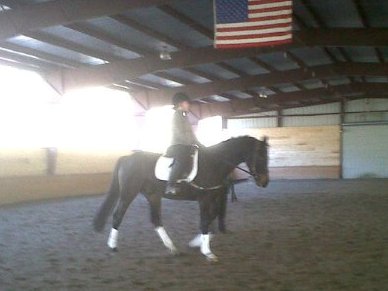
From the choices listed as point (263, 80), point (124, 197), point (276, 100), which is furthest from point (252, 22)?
point (276, 100)

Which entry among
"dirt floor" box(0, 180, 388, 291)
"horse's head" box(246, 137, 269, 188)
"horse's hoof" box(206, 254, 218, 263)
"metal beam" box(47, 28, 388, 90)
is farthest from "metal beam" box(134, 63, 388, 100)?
"horse's hoof" box(206, 254, 218, 263)

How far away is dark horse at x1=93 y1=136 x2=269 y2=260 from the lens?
6.52 meters

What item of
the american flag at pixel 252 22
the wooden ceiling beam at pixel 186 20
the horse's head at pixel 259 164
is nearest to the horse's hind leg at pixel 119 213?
the horse's head at pixel 259 164

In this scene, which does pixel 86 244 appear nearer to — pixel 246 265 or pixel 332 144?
pixel 246 265

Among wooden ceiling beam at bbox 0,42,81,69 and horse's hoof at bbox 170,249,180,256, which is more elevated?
wooden ceiling beam at bbox 0,42,81,69

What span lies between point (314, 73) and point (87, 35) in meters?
11.4

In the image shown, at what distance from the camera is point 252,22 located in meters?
8.76

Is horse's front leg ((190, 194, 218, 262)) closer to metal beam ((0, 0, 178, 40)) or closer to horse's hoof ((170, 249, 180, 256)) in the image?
horse's hoof ((170, 249, 180, 256))

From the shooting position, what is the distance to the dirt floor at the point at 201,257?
520cm

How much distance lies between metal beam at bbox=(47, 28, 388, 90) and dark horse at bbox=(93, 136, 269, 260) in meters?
8.58

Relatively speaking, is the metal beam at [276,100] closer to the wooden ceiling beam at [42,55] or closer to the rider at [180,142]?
the wooden ceiling beam at [42,55]

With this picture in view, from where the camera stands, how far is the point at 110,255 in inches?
264

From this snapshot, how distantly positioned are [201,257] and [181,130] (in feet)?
5.92

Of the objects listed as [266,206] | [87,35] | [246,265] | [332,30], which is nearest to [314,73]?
[332,30]
